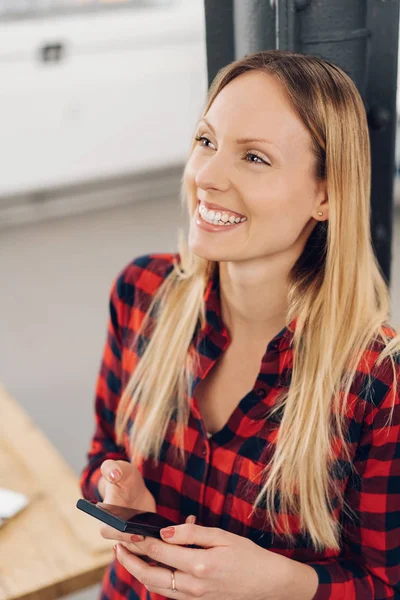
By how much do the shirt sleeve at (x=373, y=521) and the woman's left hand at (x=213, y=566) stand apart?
9 cm

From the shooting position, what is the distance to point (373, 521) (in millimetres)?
1272

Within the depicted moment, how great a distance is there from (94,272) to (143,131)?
4.42ft

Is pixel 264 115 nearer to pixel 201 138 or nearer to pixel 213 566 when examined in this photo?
pixel 201 138

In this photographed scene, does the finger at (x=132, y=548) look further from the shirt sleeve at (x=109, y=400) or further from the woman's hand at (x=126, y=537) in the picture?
the shirt sleeve at (x=109, y=400)

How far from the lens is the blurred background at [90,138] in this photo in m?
4.62

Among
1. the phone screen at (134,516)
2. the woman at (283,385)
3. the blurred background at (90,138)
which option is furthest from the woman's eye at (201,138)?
the blurred background at (90,138)

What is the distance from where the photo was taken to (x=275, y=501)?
1.32 metres

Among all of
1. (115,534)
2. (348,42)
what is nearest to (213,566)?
(115,534)

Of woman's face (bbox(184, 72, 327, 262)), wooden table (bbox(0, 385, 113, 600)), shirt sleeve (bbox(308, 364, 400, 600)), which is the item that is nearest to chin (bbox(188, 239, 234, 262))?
woman's face (bbox(184, 72, 327, 262))

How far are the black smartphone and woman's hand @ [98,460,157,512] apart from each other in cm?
7

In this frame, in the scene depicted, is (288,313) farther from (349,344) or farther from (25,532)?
(25,532)

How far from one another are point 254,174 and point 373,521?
0.54 m

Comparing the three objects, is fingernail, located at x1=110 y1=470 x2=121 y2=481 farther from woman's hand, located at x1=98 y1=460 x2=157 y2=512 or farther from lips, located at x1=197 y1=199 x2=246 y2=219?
lips, located at x1=197 y1=199 x2=246 y2=219

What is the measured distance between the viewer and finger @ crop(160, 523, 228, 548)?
119 cm
